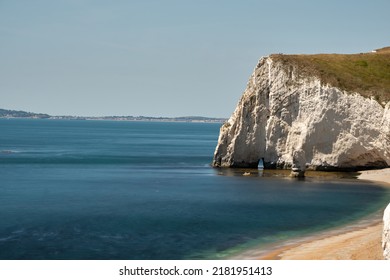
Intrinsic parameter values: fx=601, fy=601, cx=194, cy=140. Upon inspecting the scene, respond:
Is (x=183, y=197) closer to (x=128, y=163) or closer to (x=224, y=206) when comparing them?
(x=224, y=206)

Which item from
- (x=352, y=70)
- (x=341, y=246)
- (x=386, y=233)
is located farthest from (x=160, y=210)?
(x=352, y=70)

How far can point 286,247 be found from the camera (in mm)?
41344

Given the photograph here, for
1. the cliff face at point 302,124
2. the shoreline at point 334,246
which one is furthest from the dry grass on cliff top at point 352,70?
the shoreline at point 334,246

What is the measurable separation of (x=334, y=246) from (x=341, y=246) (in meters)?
0.54

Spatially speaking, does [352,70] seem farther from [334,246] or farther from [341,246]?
[341,246]

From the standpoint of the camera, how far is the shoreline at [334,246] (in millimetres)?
36906

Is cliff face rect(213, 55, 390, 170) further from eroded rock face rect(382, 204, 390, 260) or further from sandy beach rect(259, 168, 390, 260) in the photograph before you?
eroded rock face rect(382, 204, 390, 260)

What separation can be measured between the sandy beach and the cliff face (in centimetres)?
3408

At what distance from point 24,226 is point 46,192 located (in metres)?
21.1

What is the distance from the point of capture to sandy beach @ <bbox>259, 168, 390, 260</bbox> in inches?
1446

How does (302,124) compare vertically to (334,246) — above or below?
above

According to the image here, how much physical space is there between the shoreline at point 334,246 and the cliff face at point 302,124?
3363 centimetres

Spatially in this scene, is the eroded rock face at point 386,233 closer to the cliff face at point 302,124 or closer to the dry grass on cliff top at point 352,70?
the cliff face at point 302,124

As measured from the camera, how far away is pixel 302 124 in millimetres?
84438
